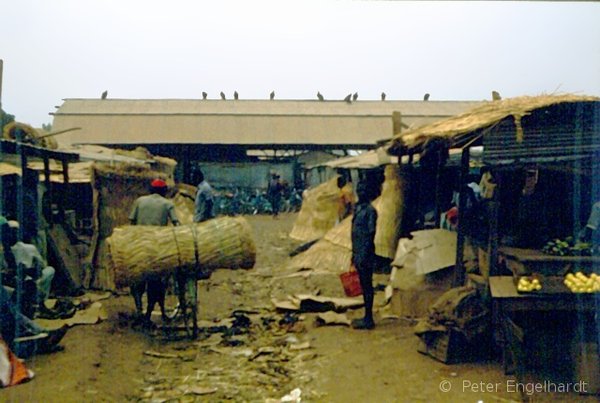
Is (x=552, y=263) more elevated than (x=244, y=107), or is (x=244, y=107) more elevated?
(x=244, y=107)

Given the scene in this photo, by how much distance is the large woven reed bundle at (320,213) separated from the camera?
1533cm

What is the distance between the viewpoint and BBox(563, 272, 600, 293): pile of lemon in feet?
15.9

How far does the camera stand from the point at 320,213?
50.8 feet

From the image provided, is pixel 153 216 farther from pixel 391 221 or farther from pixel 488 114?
pixel 391 221

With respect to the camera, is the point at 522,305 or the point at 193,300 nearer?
the point at 522,305

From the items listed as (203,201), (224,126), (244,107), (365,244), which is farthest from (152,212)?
(244,107)

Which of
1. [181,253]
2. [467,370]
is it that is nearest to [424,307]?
[467,370]

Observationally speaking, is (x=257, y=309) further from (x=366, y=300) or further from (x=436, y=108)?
(x=436, y=108)

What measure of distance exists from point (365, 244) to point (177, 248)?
226 centimetres

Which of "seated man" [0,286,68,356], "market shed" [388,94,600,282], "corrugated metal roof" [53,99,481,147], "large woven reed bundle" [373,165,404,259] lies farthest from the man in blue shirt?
"corrugated metal roof" [53,99,481,147]

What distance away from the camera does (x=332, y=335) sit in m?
7.05

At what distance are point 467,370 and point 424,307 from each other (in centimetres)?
202

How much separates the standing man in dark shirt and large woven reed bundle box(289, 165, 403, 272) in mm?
3007

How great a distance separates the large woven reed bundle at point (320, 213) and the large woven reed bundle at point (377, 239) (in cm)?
263
